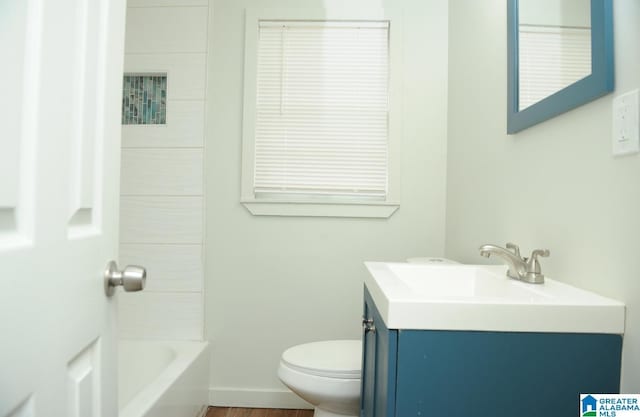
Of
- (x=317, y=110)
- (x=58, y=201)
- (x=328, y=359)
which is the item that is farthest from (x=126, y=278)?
(x=317, y=110)

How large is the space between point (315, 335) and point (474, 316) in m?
1.52

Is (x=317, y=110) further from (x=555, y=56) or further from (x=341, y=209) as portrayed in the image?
(x=555, y=56)

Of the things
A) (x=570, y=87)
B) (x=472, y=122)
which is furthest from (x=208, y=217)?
(x=570, y=87)

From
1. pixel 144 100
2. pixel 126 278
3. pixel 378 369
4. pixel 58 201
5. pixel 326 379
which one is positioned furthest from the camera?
pixel 144 100

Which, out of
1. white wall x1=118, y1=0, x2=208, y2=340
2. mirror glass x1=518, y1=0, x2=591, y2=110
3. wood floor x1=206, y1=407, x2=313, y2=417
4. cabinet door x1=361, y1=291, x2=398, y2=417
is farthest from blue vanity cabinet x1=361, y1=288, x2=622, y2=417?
white wall x1=118, y1=0, x2=208, y2=340

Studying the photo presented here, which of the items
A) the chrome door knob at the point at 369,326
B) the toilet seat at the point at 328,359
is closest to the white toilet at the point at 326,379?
the toilet seat at the point at 328,359

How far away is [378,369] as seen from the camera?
105cm

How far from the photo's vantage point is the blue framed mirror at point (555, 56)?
0.93 meters

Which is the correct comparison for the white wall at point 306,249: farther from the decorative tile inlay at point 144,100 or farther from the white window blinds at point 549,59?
the white window blinds at point 549,59

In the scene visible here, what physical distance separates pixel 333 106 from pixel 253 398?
1.68 m

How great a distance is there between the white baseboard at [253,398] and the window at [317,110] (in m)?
1.07

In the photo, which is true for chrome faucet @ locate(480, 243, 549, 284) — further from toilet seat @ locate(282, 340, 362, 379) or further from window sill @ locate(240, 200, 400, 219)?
window sill @ locate(240, 200, 400, 219)

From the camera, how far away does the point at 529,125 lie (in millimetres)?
1265

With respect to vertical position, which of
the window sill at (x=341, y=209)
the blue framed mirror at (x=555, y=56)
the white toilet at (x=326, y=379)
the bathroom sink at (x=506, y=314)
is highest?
the blue framed mirror at (x=555, y=56)
